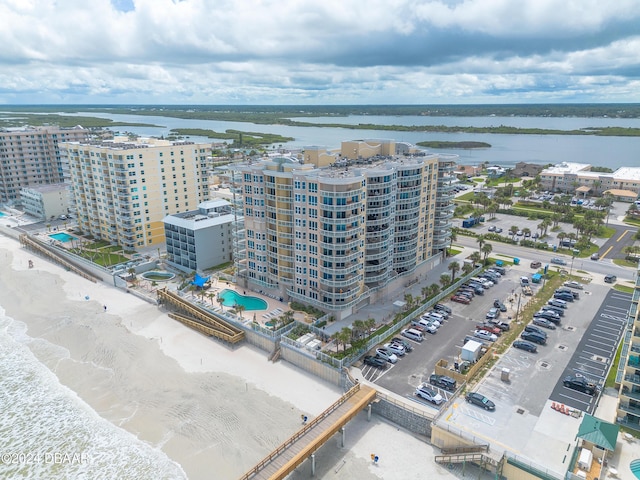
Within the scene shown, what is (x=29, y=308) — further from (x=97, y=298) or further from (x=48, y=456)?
(x=48, y=456)

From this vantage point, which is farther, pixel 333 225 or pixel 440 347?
pixel 333 225

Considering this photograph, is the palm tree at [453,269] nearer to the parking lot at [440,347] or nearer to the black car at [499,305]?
the parking lot at [440,347]

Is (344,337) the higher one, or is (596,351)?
(344,337)

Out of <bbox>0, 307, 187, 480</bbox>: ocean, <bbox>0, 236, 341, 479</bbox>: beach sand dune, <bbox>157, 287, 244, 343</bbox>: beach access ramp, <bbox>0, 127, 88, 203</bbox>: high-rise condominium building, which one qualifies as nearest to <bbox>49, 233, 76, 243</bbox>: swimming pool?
<bbox>0, 236, 341, 479</bbox>: beach sand dune

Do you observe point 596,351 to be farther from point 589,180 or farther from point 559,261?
point 589,180

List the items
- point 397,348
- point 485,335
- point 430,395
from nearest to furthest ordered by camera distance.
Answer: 1. point 430,395
2. point 397,348
3. point 485,335

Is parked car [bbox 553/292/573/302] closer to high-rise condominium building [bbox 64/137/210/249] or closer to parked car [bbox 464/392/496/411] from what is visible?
parked car [bbox 464/392/496/411]

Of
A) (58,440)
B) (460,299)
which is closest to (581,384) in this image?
(460,299)

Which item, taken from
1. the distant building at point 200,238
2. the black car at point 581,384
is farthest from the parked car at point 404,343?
the distant building at point 200,238
